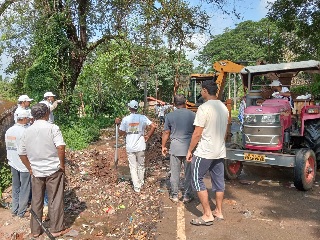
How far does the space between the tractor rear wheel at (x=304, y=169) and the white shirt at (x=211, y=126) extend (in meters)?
2.21

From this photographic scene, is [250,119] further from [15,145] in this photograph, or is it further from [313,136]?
[15,145]

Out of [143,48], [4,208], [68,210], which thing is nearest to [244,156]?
[68,210]

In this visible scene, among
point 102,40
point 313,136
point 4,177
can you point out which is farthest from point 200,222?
point 102,40

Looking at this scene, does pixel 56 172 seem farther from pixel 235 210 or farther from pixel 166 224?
pixel 235 210

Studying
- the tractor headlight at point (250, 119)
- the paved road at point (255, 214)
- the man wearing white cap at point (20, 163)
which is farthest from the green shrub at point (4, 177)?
the tractor headlight at point (250, 119)

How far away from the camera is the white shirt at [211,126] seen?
490 cm

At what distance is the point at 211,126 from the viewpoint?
4.93 meters

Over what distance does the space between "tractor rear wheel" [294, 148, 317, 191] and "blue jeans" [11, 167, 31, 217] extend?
186 inches

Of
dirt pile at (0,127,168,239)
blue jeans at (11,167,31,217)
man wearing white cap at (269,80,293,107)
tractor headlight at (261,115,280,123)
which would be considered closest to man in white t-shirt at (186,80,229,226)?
dirt pile at (0,127,168,239)

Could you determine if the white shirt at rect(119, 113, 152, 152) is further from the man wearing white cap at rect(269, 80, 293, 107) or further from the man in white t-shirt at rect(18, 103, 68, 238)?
the man wearing white cap at rect(269, 80, 293, 107)

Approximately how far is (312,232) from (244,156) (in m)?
2.25

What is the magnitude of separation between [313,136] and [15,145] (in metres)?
5.79

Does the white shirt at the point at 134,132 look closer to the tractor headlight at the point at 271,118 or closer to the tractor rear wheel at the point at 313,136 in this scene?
the tractor headlight at the point at 271,118

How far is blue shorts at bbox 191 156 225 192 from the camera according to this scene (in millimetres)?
4973
